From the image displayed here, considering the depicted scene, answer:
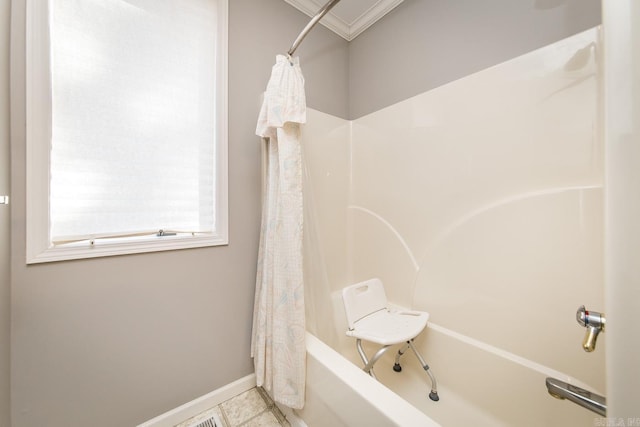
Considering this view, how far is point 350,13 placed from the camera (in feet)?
5.15

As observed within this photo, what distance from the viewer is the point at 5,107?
0.72 m

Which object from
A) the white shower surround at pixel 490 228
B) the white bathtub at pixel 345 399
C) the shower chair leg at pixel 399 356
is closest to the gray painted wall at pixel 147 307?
the white shower surround at pixel 490 228

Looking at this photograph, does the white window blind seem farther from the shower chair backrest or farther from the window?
the shower chair backrest

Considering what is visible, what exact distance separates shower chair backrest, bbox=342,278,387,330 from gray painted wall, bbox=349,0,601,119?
1251 millimetres

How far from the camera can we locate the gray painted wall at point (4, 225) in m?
0.69

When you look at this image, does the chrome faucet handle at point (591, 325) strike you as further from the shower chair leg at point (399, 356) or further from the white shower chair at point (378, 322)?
the shower chair leg at point (399, 356)

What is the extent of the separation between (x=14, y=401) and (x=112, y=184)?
0.85 m

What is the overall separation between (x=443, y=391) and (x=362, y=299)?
63 cm

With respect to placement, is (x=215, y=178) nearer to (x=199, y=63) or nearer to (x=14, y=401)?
(x=199, y=63)

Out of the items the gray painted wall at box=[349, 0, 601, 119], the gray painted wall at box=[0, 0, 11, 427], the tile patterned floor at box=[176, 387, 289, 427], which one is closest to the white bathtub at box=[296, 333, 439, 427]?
the tile patterned floor at box=[176, 387, 289, 427]

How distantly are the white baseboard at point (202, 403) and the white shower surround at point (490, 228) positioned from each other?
519 mm

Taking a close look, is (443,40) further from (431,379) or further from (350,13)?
(431,379)

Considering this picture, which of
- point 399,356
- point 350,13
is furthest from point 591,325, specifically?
point 350,13

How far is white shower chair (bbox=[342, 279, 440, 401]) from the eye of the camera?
3.50 ft
